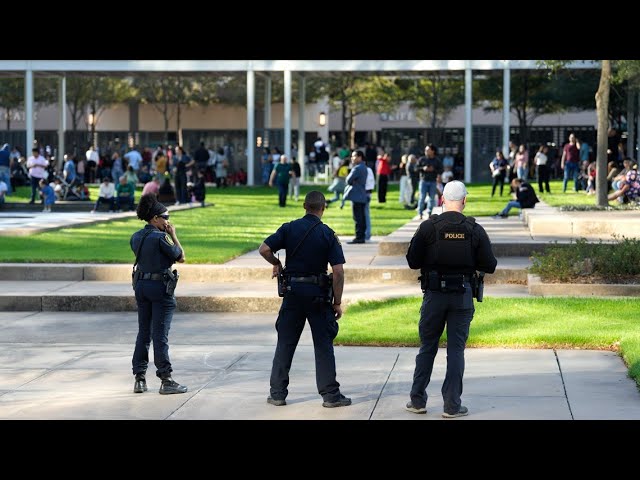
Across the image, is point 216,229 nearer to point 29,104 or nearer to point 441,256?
point 441,256

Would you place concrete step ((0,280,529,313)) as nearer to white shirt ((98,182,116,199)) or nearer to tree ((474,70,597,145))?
white shirt ((98,182,116,199))

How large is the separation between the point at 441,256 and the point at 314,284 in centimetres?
116

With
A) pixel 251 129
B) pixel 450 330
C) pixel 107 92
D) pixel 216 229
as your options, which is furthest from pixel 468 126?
pixel 450 330

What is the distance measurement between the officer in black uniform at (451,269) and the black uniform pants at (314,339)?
89cm

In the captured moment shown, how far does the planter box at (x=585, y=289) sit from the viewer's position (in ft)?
53.8

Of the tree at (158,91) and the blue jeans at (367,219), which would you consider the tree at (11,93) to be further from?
the blue jeans at (367,219)

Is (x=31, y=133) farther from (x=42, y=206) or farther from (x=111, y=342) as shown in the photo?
(x=111, y=342)

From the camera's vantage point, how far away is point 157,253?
440 inches

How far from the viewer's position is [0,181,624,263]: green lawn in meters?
21.8

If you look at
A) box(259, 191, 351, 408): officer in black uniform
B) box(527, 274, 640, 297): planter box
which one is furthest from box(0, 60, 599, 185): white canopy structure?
box(259, 191, 351, 408): officer in black uniform

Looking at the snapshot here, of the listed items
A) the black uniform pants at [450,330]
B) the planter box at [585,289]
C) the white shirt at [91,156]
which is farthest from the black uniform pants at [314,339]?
the white shirt at [91,156]

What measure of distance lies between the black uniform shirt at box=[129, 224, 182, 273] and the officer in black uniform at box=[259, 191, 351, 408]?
0.99 metres

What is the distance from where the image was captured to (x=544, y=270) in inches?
671
